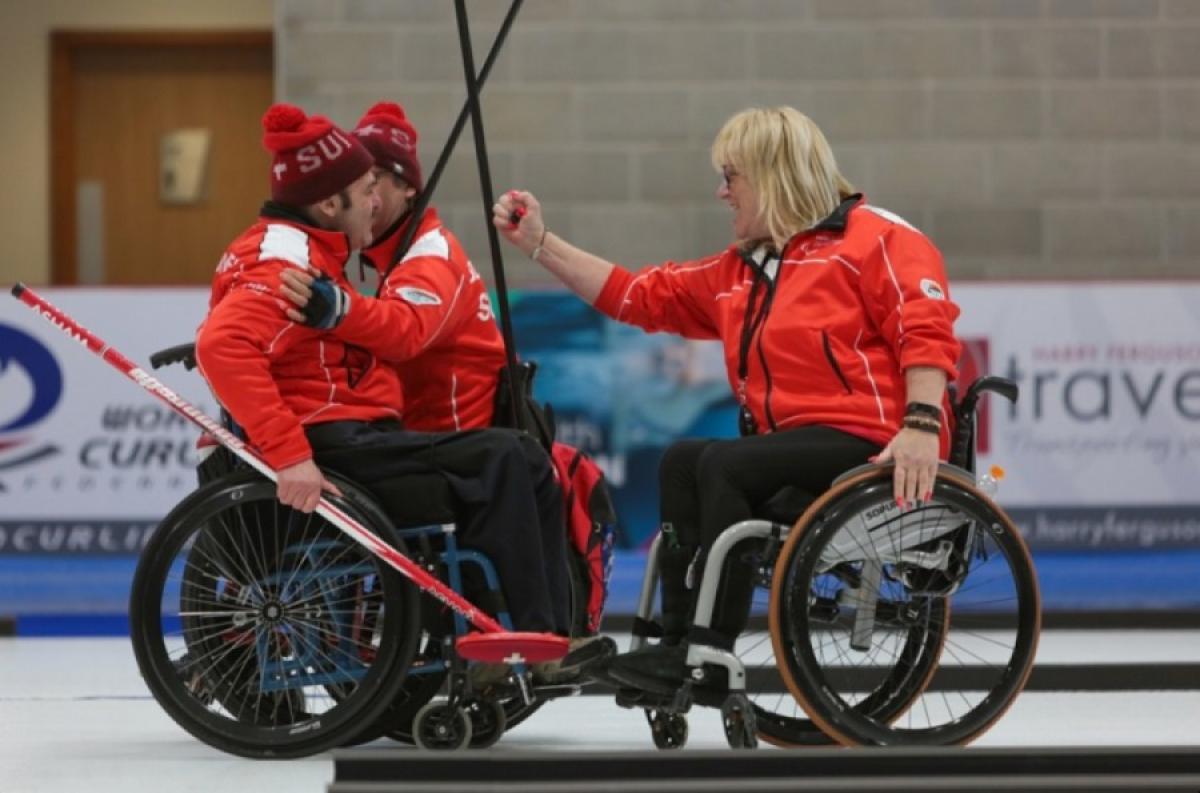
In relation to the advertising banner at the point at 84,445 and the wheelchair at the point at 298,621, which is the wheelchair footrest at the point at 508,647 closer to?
the wheelchair at the point at 298,621

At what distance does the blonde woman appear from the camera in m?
3.06

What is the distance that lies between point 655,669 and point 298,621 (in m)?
0.56

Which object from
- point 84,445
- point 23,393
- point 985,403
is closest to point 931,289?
point 985,403

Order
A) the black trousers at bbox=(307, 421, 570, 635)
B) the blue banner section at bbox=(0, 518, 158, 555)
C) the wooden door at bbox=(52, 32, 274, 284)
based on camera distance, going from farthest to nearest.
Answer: the wooden door at bbox=(52, 32, 274, 284)
the blue banner section at bbox=(0, 518, 158, 555)
the black trousers at bbox=(307, 421, 570, 635)

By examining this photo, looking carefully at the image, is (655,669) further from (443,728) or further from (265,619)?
(265,619)

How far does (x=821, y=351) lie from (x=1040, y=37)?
3.77 metres

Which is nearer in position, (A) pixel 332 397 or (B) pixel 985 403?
(A) pixel 332 397

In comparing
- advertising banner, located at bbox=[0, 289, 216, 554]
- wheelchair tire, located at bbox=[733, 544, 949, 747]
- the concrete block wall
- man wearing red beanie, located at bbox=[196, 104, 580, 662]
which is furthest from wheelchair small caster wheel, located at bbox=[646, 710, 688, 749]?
the concrete block wall

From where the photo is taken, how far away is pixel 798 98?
21.5 ft

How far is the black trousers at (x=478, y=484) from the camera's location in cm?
310

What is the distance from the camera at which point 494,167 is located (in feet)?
21.4

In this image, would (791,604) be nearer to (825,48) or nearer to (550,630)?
(550,630)

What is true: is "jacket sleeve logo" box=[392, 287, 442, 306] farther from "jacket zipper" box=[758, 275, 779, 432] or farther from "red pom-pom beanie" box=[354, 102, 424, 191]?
"jacket zipper" box=[758, 275, 779, 432]

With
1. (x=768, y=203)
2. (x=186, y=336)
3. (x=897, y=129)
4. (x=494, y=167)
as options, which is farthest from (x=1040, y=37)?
(x=768, y=203)
